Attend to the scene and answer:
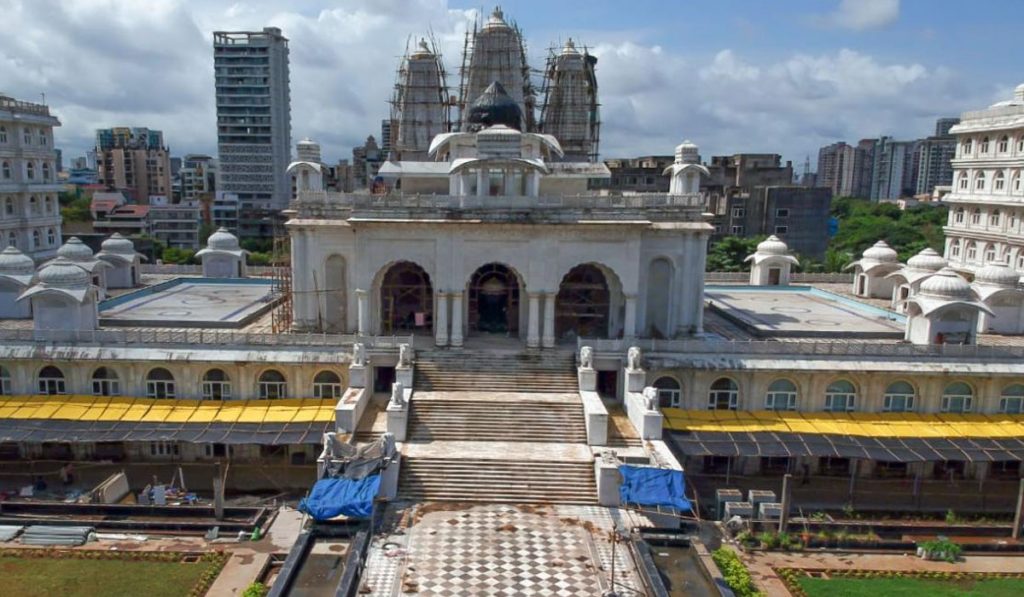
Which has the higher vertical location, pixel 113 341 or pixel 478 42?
pixel 478 42

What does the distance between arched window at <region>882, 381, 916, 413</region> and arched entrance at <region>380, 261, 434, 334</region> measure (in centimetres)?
2046

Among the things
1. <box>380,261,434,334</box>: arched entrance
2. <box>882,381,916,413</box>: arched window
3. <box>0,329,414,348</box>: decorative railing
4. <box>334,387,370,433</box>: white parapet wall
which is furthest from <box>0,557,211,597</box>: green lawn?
<box>882,381,916,413</box>: arched window

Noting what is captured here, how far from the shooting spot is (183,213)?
94.4 m

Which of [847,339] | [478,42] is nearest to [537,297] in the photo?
[847,339]

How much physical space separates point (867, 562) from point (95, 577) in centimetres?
2230

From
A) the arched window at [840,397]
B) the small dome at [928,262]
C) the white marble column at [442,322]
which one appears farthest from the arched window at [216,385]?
the small dome at [928,262]

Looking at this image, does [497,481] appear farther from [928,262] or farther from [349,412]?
[928,262]

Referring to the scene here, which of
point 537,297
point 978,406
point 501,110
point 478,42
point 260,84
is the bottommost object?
point 978,406

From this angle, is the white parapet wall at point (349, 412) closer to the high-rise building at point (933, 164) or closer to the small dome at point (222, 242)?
the small dome at point (222, 242)

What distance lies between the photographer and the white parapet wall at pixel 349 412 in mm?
26875

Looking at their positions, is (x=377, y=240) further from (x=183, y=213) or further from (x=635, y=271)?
(x=183, y=213)

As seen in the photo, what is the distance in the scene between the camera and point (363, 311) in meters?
33.3

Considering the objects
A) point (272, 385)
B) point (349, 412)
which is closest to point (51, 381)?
point (272, 385)

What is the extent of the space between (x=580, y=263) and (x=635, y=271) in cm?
248
